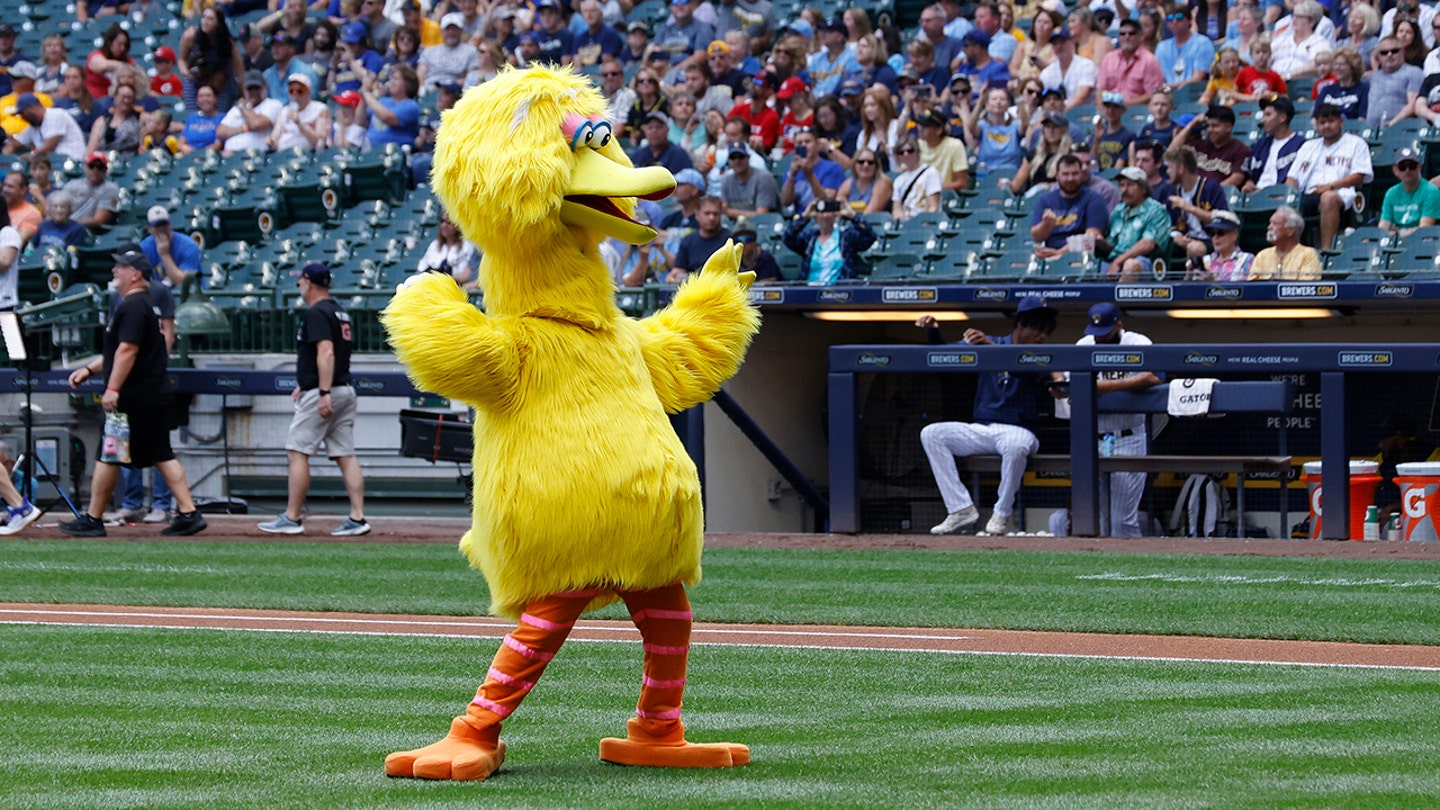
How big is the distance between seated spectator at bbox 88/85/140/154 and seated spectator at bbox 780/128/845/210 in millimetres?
8957

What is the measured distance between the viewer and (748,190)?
16.1 m

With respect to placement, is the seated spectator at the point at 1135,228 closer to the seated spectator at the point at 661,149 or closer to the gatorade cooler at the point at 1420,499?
the gatorade cooler at the point at 1420,499

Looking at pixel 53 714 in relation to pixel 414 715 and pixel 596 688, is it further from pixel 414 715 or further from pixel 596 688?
pixel 596 688

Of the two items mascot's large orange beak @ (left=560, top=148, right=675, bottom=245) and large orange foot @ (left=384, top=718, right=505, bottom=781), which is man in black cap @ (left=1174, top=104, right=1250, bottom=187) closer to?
mascot's large orange beak @ (left=560, top=148, right=675, bottom=245)

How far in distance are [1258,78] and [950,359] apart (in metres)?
5.20

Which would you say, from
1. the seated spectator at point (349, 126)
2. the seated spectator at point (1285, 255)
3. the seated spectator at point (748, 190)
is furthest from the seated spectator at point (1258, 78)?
the seated spectator at point (349, 126)

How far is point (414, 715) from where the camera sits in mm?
5688

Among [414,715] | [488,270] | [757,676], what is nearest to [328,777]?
[414,715]

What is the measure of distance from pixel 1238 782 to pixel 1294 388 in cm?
757

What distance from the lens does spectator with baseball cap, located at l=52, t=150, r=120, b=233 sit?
61.7 ft

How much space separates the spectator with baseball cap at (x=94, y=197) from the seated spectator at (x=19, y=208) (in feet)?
1.71

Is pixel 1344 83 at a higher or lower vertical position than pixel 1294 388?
higher

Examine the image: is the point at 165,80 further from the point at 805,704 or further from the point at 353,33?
the point at 805,704

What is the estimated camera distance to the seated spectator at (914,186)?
1549cm
